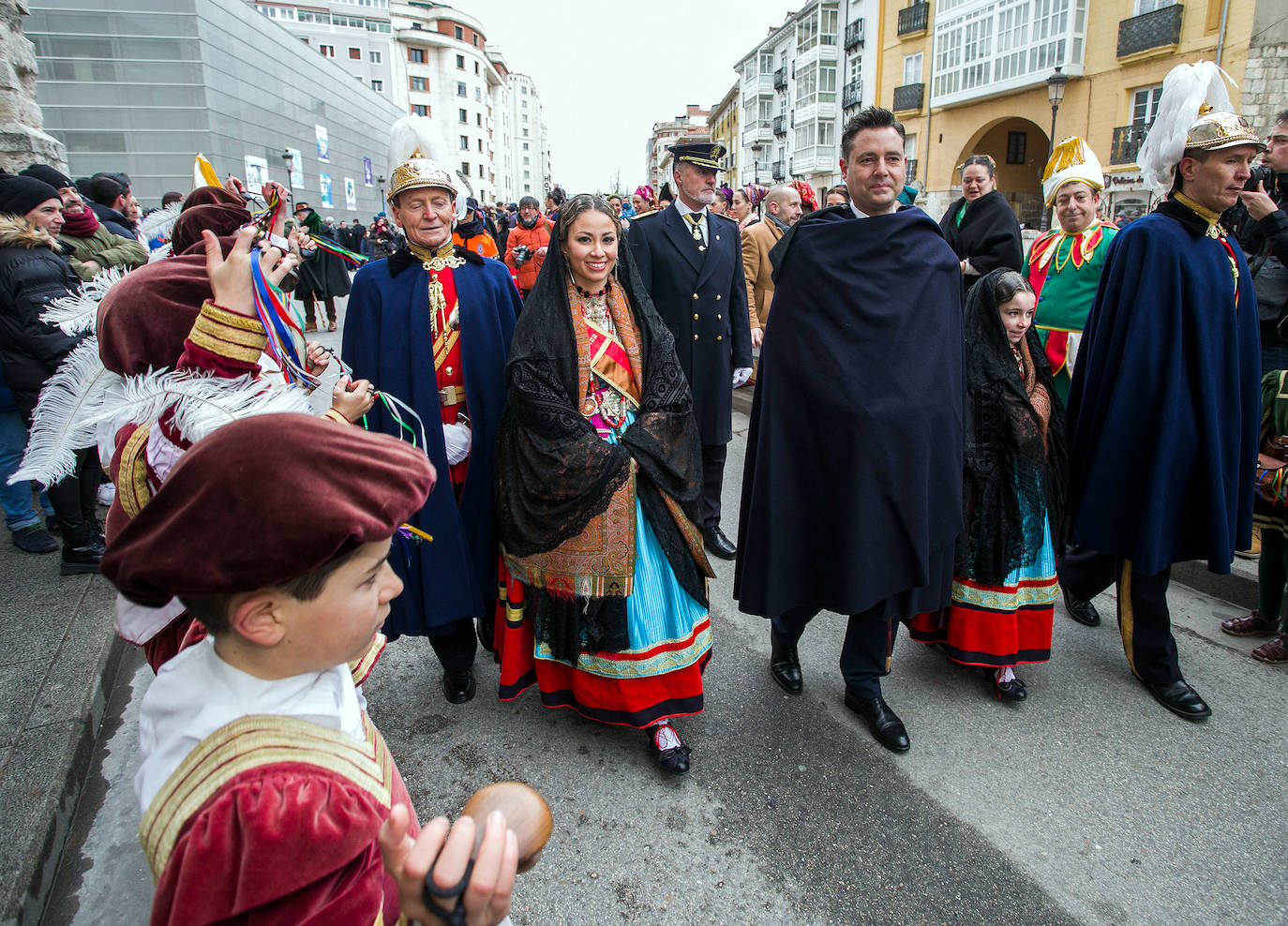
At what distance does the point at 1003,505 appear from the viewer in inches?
120

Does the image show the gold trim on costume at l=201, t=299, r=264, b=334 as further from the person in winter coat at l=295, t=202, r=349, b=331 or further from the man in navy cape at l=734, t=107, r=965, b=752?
the person in winter coat at l=295, t=202, r=349, b=331

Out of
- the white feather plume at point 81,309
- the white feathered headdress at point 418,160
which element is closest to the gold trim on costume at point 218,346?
the white feather plume at point 81,309

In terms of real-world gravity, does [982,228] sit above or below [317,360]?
above

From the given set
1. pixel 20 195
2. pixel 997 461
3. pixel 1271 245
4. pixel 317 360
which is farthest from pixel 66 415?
pixel 1271 245

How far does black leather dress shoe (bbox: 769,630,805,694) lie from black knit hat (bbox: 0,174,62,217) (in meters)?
4.58

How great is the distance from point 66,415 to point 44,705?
64.8 inches

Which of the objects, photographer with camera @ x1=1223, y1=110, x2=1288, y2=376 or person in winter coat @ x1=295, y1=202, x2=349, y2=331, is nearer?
photographer with camera @ x1=1223, y1=110, x2=1288, y2=376

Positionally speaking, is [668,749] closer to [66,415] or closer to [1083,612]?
[66,415]

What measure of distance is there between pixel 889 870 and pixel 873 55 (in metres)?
34.8

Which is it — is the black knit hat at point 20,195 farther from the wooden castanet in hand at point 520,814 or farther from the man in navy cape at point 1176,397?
the man in navy cape at point 1176,397

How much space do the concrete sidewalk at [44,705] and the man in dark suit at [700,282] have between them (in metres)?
→ 3.02

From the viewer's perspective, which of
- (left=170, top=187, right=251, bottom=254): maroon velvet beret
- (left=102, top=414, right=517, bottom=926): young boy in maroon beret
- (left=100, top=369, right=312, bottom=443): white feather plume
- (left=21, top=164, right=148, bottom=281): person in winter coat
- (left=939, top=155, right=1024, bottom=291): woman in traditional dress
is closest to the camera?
(left=102, top=414, right=517, bottom=926): young boy in maroon beret

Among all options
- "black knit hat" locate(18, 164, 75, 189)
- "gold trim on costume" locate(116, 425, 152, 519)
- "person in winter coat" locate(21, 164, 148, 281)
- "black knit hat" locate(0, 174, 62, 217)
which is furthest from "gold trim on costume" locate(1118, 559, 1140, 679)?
"black knit hat" locate(18, 164, 75, 189)

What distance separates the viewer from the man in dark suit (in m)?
4.54
